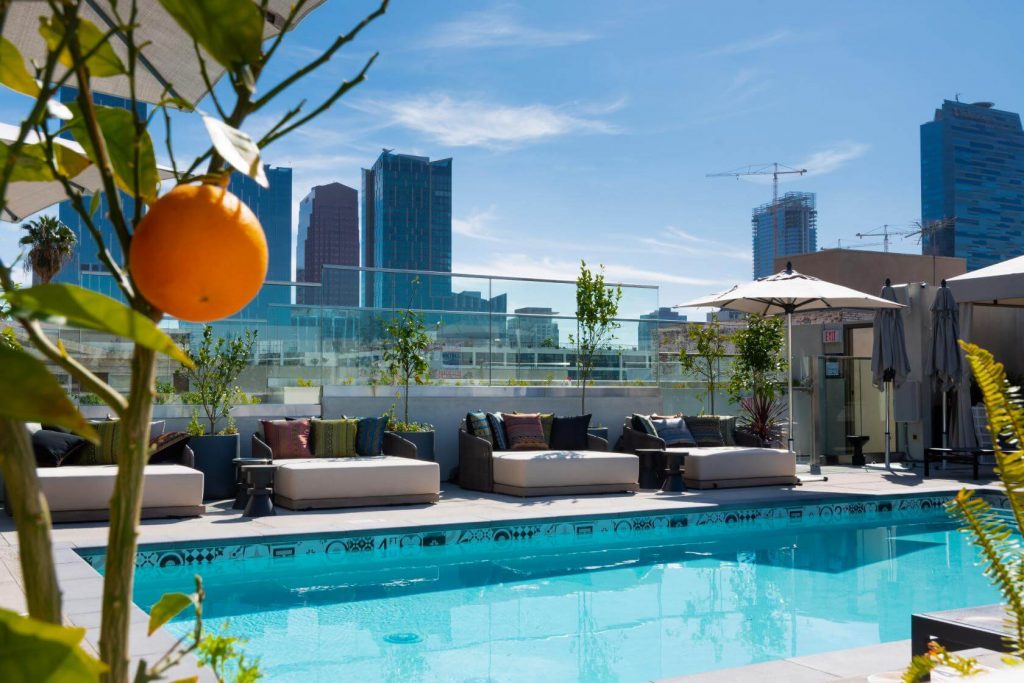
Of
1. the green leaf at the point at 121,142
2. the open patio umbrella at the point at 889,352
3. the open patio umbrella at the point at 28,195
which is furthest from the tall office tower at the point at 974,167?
the green leaf at the point at 121,142

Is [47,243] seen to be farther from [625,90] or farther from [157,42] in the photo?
[157,42]

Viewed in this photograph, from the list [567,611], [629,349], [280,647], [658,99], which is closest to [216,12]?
[280,647]

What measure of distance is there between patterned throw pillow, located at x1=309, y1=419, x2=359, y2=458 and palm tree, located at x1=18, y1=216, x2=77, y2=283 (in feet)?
33.6

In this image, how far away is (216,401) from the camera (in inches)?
363

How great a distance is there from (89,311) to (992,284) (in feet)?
44.4

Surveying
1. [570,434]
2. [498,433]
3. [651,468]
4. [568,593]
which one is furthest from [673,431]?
[568,593]

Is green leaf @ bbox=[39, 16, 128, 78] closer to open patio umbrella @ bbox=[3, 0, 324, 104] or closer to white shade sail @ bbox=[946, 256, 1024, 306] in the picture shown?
open patio umbrella @ bbox=[3, 0, 324, 104]

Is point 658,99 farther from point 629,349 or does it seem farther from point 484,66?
point 629,349

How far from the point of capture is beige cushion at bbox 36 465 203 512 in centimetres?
719

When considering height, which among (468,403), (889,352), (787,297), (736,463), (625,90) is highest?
(625,90)

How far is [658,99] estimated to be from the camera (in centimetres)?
2033

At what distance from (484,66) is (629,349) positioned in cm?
871

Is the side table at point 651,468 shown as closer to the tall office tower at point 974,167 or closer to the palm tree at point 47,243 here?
the palm tree at point 47,243

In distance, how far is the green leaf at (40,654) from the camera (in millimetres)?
379
